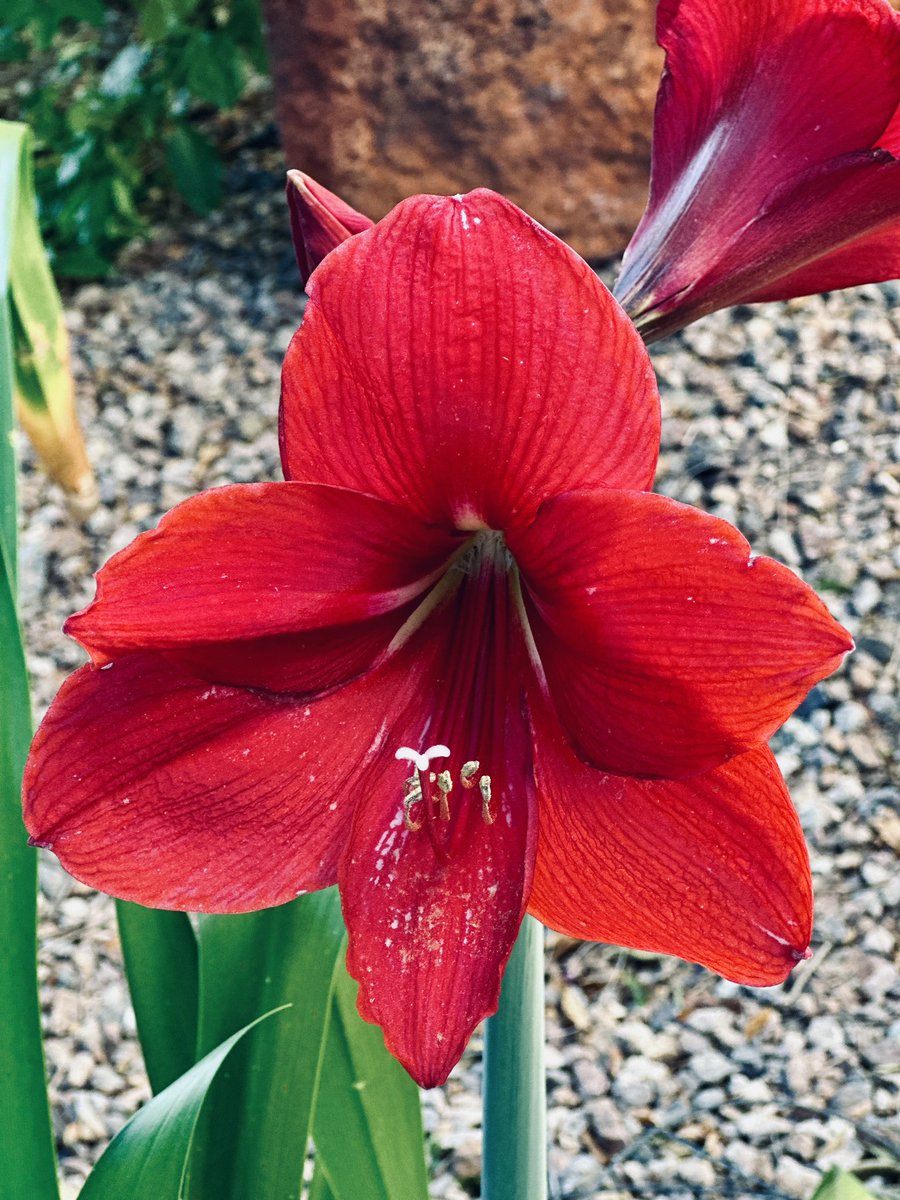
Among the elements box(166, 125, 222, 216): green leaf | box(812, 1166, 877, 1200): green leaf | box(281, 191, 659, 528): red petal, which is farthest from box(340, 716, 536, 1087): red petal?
box(166, 125, 222, 216): green leaf

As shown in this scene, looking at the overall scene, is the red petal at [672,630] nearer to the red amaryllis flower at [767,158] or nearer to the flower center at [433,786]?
the flower center at [433,786]

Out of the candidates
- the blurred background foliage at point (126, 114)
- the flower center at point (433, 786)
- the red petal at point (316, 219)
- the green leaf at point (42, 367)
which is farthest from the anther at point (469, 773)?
the blurred background foliage at point (126, 114)

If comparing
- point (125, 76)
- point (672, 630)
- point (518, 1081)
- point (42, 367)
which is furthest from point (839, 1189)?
point (125, 76)

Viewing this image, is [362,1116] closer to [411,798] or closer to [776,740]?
[411,798]

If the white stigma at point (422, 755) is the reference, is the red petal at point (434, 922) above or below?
below

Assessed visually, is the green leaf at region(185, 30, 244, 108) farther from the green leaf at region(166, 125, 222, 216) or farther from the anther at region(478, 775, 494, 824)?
the anther at region(478, 775, 494, 824)

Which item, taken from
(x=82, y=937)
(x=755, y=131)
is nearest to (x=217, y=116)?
(x=82, y=937)
